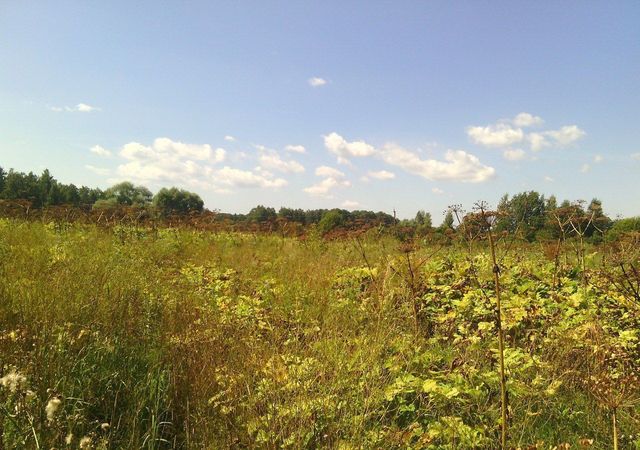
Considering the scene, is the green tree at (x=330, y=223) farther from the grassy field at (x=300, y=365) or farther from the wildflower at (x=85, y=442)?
the wildflower at (x=85, y=442)

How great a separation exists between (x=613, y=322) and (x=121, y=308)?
14.4ft

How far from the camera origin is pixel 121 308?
307 cm

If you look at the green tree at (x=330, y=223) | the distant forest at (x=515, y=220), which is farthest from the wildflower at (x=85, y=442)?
the green tree at (x=330, y=223)

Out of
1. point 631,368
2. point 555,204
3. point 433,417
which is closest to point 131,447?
point 433,417

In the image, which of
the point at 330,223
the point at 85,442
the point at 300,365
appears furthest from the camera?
the point at 330,223

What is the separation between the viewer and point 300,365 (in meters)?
2.31

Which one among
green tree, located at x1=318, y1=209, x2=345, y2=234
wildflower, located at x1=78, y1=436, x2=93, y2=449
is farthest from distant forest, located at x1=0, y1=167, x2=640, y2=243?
wildflower, located at x1=78, y1=436, x2=93, y2=449

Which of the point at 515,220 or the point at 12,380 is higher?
the point at 515,220

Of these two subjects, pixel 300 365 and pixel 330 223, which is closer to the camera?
pixel 300 365

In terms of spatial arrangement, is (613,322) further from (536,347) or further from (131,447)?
(131,447)

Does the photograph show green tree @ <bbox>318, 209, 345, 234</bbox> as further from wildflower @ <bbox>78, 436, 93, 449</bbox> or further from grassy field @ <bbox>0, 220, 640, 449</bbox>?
wildflower @ <bbox>78, 436, 93, 449</bbox>

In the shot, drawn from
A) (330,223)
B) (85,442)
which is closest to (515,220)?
(85,442)

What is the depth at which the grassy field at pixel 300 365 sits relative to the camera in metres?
1.89

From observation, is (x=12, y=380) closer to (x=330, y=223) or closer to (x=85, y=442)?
(x=85, y=442)
